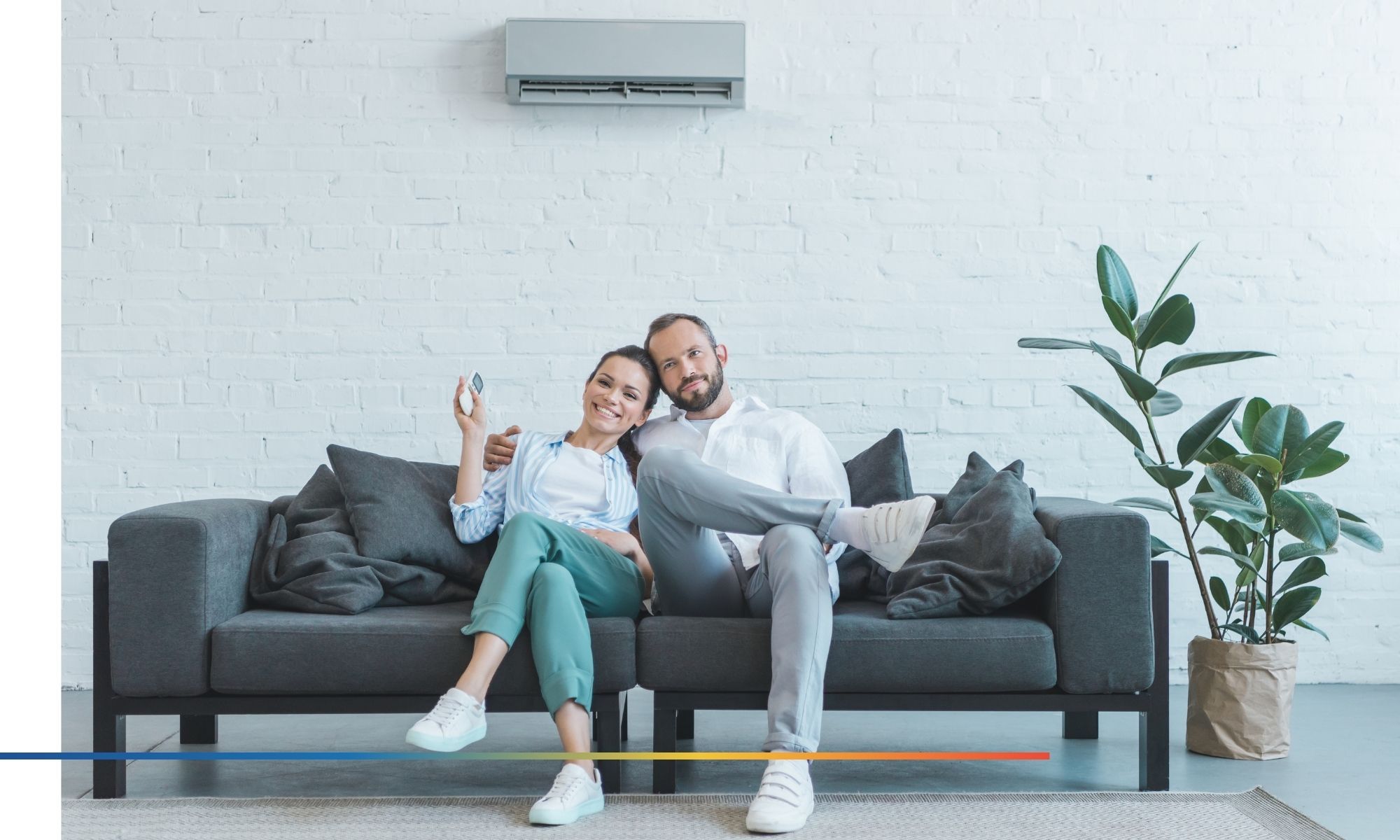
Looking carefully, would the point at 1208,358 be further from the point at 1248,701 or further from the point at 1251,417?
the point at 1248,701

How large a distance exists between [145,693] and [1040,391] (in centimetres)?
264

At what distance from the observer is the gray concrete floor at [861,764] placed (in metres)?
2.38

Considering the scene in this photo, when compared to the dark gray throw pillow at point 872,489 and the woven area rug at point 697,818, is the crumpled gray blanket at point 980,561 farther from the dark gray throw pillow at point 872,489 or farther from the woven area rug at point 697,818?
the woven area rug at point 697,818

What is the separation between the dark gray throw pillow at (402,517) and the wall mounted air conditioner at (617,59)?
1.36 m

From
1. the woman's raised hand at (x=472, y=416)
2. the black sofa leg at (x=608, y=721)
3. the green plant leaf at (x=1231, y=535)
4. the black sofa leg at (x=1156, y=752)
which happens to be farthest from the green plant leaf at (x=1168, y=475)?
the woman's raised hand at (x=472, y=416)

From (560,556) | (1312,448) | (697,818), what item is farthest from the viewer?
(1312,448)

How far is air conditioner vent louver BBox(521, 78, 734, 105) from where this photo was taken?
3502 mm

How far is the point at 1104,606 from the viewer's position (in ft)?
7.60

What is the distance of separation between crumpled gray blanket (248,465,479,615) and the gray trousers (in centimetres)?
59

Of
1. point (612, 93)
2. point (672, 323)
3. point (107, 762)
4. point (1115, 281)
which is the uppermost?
point (612, 93)

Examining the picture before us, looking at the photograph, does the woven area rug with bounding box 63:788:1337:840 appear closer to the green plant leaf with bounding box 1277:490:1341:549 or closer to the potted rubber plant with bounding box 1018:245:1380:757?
the potted rubber plant with bounding box 1018:245:1380:757

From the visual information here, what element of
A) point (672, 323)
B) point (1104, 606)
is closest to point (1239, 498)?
point (1104, 606)

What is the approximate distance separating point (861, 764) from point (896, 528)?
71 cm
